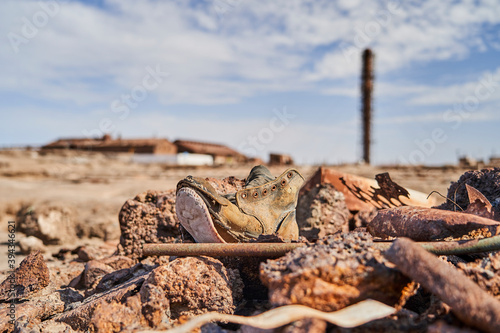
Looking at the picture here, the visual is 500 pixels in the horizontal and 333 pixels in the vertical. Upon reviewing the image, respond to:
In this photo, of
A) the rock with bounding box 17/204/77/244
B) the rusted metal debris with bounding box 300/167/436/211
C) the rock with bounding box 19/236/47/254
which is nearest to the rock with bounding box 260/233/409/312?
the rusted metal debris with bounding box 300/167/436/211

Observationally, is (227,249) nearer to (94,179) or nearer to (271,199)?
(271,199)

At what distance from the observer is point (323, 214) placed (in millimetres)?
4250

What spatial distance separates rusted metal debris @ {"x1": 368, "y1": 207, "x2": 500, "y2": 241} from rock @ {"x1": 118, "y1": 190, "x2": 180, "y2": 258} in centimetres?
192

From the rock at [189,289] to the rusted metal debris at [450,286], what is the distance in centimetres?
102

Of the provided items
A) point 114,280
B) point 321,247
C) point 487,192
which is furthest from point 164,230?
point 487,192

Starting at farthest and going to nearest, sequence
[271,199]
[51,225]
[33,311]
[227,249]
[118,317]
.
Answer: [51,225], [271,199], [33,311], [227,249], [118,317]

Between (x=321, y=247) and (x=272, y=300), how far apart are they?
1.19ft

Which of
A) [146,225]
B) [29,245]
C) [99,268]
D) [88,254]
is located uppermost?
[146,225]

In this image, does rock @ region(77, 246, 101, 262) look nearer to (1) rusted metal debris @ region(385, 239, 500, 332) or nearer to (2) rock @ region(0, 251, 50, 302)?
(2) rock @ region(0, 251, 50, 302)

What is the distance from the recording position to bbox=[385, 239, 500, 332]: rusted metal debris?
1.52 m

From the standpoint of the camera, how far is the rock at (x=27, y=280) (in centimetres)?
298

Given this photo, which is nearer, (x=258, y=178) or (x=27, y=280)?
(x=27, y=280)

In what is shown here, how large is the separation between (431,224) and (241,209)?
122cm

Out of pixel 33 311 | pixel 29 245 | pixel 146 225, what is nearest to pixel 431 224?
pixel 146 225
